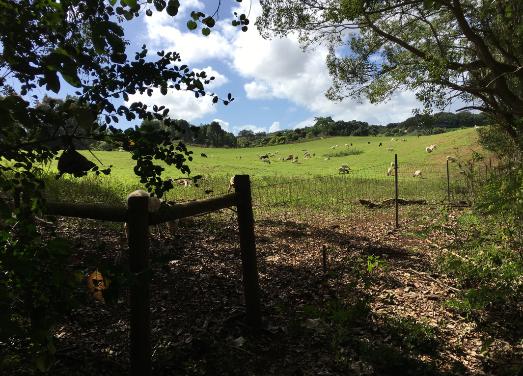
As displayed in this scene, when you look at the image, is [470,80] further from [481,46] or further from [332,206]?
[332,206]

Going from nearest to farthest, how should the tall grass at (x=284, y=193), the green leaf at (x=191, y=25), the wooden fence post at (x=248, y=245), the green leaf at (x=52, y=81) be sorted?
the green leaf at (x=52, y=81)
the green leaf at (x=191, y=25)
the wooden fence post at (x=248, y=245)
the tall grass at (x=284, y=193)

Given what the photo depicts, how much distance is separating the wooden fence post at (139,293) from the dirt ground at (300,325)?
23 cm

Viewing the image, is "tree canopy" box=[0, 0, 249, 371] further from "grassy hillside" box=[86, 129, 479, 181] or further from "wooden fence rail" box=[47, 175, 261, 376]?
"grassy hillside" box=[86, 129, 479, 181]

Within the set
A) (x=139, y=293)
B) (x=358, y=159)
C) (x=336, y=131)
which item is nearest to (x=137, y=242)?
(x=139, y=293)

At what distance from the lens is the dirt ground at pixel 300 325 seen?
4.58 m

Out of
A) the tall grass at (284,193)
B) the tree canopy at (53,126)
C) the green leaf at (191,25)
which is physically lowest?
the tall grass at (284,193)

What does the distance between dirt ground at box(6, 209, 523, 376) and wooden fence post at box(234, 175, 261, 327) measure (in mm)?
257

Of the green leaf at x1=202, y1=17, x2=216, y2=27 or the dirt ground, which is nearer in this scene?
the green leaf at x1=202, y1=17, x2=216, y2=27

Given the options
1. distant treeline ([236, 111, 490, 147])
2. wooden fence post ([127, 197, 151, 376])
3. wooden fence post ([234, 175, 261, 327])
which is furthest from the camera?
distant treeline ([236, 111, 490, 147])


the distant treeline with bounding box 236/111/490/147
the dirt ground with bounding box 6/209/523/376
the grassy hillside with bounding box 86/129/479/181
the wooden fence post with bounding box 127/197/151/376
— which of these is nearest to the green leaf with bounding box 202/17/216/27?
the dirt ground with bounding box 6/209/523/376

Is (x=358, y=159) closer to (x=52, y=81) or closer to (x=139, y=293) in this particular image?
(x=139, y=293)

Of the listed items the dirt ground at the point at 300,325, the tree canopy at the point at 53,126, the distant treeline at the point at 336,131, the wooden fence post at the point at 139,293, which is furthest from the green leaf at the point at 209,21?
the distant treeline at the point at 336,131

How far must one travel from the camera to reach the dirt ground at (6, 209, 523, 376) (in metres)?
4.58

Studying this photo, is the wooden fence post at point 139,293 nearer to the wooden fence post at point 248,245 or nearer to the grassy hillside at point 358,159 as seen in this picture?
the wooden fence post at point 248,245
